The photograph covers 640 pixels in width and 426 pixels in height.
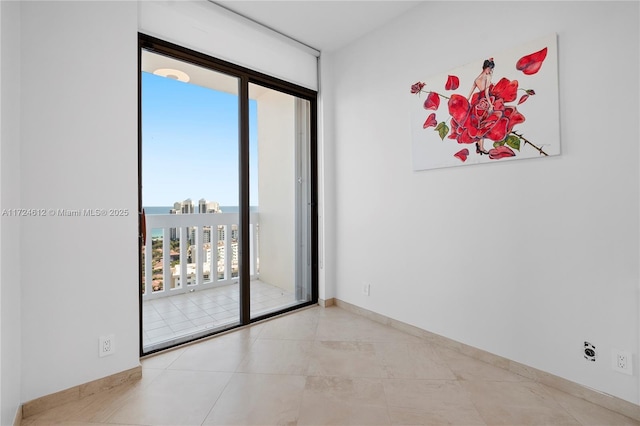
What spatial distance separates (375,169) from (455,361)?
64.9 inches

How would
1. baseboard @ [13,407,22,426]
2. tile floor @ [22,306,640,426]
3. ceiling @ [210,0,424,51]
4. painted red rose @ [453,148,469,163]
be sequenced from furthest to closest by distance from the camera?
ceiling @ [210,0,424,51], painted red rose @ [453,148,469,163], tile floor @ [22,306,640,426], baseboard @ [13,407,22,426]

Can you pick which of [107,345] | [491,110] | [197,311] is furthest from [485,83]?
[197,311]

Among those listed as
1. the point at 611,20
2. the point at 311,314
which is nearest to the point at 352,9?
the point at 611,20

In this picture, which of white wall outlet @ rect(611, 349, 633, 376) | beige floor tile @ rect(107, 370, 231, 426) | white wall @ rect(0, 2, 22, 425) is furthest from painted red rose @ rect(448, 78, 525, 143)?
white wall @ rect(0, 2, 22, 425)

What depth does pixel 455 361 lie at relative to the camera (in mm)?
2018

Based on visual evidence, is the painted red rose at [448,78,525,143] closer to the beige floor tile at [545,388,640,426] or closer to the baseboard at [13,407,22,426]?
the beige floor tile at [545,388,640,426]

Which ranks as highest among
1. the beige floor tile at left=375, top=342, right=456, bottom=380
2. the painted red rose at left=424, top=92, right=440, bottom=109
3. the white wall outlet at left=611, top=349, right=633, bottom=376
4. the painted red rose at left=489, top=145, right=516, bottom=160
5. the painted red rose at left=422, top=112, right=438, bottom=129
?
the painted red rose at left=424, top=92, right=440, bottom=109

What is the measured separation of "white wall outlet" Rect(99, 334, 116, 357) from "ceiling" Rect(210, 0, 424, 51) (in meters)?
2.49

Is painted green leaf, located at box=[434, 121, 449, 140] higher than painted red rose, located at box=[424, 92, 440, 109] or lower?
lower

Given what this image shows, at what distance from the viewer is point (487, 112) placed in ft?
6.44

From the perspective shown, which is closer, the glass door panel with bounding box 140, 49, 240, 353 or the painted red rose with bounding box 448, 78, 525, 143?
the painted red rose with bounding box 448, 78, 525, 143

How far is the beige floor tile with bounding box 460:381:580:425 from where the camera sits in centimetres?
145

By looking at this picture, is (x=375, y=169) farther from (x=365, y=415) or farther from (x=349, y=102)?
(x=365, y=415)

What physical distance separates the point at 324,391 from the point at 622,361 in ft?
5.08
